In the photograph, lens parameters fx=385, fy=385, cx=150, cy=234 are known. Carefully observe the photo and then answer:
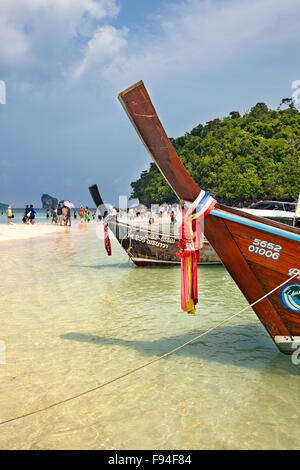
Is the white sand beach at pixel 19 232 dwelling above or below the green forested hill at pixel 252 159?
below

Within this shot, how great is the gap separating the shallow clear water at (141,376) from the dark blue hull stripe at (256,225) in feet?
6.08

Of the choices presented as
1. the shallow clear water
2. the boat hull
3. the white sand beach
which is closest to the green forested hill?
the white sand beach

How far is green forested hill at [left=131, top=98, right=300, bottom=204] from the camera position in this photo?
58.0 meters

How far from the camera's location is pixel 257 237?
473cm

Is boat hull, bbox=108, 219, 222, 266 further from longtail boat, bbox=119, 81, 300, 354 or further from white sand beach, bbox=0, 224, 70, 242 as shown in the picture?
white sand beach, bbox=0, 224, 70, 242

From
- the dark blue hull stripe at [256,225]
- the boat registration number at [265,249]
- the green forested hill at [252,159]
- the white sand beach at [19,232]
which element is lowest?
the white sand beach at [19,232]

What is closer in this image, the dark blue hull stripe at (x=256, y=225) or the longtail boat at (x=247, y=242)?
the dark blue hull stripe at (x=256, y=225)

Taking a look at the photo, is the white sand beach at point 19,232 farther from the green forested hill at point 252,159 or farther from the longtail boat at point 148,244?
the green forested hill at point 252,159

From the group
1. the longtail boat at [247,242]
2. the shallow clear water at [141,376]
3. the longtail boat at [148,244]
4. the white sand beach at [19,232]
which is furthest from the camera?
the white sand beach at [19,232]

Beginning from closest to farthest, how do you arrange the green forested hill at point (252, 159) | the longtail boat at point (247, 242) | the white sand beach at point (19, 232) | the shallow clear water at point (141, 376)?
1. the shallow clear water at point (141, 376)
2. the longtail boat at point (247, 242)
3. the white sand beach at point (19, 232)
4. the green forested hill at point (252, 159)

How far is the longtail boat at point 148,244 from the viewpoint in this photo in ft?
43.3

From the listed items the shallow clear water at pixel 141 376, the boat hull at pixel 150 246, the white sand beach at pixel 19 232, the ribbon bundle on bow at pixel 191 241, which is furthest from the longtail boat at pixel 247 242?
the white sand beach at pixel 19 232
